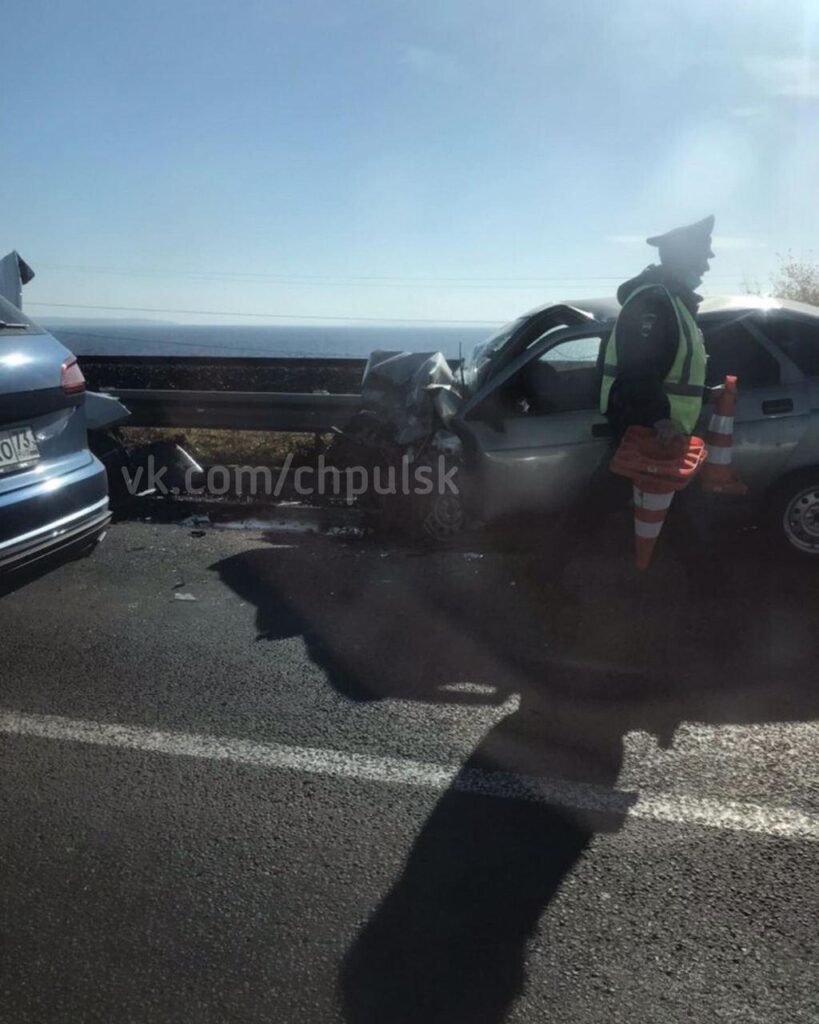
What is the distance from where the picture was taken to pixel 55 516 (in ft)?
14.6

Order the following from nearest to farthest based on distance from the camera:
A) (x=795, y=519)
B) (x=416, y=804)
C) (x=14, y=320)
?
(x=416, y=804)
(x=14, y=320)
(x=795, y=519)

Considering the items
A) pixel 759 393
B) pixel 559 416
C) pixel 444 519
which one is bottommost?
pixel 444 519

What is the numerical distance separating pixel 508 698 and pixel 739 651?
49.1 inches

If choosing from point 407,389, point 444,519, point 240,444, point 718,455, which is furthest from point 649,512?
point 240,444

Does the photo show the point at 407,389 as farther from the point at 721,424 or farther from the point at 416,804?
the point at 416,804

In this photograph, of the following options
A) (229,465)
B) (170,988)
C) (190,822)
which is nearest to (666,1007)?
(170,988)

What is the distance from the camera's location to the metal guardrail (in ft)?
28.5

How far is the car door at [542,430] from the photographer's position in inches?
240

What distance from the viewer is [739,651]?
4.68 m

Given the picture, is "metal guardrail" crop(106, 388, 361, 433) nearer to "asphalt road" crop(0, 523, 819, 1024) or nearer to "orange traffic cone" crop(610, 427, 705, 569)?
"asphalt road" crop(0, 523, 819, 1024)

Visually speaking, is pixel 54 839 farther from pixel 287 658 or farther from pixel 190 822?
pixel 287 658

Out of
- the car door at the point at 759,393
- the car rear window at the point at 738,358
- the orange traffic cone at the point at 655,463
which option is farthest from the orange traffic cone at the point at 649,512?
the car rear window at the point at 738,358

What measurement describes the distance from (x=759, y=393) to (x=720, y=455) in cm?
59

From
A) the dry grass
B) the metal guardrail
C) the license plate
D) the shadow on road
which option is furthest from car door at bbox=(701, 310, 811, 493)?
the dry grass
